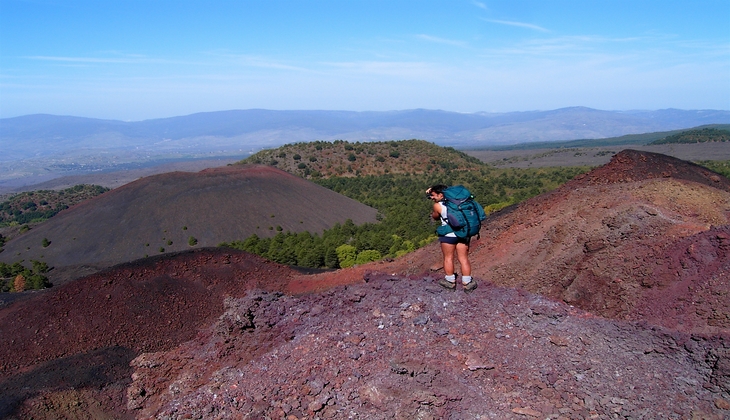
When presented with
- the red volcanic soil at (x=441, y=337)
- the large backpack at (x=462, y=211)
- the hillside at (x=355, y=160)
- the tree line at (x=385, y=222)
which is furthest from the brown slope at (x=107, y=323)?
the hillside at (x=355, y=160)

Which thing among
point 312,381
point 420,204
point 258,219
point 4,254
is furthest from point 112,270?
point 420,204

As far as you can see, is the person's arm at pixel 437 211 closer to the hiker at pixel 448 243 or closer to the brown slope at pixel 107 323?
the hiker at pixel 448 243

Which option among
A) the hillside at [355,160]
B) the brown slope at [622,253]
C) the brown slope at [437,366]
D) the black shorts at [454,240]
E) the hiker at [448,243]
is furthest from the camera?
the hillside at [355,160]

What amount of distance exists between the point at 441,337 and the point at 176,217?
1117 inches

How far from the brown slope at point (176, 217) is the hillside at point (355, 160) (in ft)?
93.5

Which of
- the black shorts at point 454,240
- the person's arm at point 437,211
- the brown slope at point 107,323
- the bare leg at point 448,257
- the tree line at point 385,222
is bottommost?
the tree line at point 385,222

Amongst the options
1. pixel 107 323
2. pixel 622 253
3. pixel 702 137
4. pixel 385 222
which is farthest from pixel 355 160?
pixel 702 137

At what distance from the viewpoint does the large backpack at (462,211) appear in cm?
790

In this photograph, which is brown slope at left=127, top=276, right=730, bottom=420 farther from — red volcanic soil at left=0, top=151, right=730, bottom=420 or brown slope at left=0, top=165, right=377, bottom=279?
brown slope at left=0, top=165, right=377, bottom=279

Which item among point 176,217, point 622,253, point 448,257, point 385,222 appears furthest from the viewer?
point 385,222

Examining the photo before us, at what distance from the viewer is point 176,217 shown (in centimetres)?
3194

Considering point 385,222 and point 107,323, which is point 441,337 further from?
point 385,222

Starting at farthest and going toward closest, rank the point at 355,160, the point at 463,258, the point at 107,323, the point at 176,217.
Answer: the point at 355,160 → the point at 176,217 → the point at 107,323 → the point at 463,258

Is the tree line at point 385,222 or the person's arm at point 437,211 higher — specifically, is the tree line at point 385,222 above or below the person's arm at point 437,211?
below
